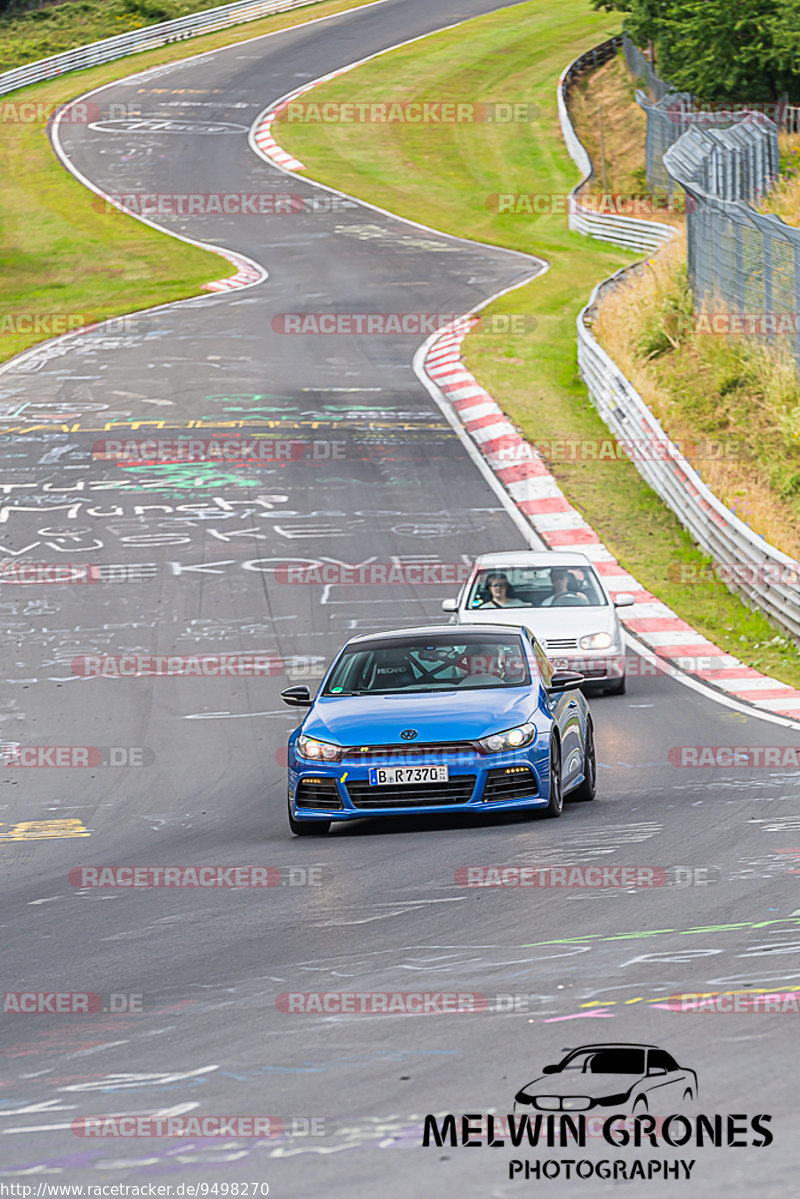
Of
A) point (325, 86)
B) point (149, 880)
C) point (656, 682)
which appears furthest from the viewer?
point (325, 86)

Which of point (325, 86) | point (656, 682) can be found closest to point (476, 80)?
point (325, 86)

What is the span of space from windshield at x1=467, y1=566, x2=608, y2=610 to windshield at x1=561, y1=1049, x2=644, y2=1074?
12014 mm

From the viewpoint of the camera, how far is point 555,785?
10352 millimetres

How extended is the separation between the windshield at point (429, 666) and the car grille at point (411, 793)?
1039 mm

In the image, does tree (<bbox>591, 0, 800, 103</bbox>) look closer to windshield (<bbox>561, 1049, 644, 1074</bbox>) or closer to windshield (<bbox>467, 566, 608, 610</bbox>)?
windshield (<bbox>467, 566, 608, 610</bbox>)

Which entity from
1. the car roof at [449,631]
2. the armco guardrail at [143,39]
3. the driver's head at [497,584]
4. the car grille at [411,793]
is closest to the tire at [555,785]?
the car grille at [411,793]

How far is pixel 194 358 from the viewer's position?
34969mm

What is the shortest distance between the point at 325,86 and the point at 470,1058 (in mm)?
66779

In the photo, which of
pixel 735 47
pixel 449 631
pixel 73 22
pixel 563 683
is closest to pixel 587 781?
pixel 563 683

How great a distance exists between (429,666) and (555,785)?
159cm

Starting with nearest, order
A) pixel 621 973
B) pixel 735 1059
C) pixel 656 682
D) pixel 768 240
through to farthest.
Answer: pixel 735 1059 → pixel 621 973 → pixel 656 682 → pixel 768 240

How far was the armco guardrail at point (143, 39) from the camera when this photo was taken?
69.4 m

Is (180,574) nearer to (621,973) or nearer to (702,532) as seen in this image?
(702,532)

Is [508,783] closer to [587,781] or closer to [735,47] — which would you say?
[587,781]
